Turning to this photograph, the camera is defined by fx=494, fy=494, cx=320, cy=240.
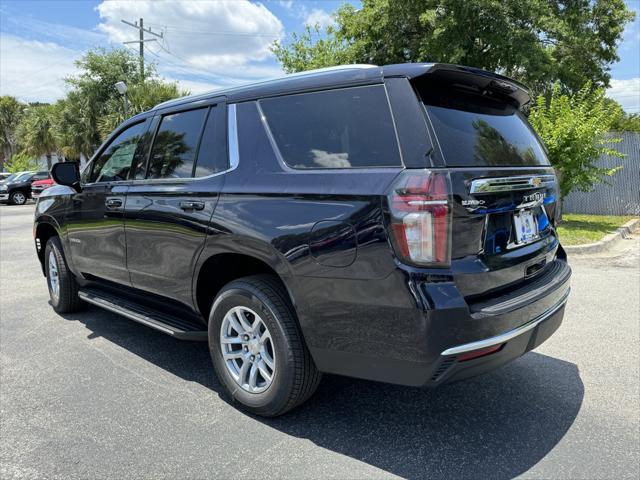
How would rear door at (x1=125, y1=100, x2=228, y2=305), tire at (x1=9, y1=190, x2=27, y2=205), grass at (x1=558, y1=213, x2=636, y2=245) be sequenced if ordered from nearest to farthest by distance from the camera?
rear door at (x1=125, y1=100, x2=228, y2=305) < grass at (x1=558, y1=213, x2=636, y2=245) < tire at (x1=9, y1=190, x2=27, y2=205)

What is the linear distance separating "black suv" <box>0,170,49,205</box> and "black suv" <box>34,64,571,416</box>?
2441 cm

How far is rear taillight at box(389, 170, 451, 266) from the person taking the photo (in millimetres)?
2211

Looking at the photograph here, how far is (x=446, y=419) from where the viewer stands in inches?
115

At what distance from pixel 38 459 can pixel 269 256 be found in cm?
160

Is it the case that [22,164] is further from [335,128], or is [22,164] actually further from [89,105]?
[335,128]

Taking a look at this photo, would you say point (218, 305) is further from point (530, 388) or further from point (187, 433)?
point (530, 388)

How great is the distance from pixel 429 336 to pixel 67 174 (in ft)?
11.9

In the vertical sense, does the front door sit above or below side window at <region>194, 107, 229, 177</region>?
below

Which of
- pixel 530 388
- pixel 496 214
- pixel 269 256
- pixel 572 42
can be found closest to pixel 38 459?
pixel 269 256

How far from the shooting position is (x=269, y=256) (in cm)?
266

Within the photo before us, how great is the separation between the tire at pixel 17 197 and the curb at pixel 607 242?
24.8 metres

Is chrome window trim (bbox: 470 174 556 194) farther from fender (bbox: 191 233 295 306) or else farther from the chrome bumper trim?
fender (bbox: 191 233 295 306)

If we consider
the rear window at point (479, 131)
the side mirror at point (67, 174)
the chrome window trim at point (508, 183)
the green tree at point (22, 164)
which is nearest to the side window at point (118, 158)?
the side mirror at point (67, 174)

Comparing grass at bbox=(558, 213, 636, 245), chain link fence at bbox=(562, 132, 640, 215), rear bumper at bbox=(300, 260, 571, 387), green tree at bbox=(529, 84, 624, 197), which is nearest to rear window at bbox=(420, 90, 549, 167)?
rear bumper at bbox=(300, 260, 571, 387)
